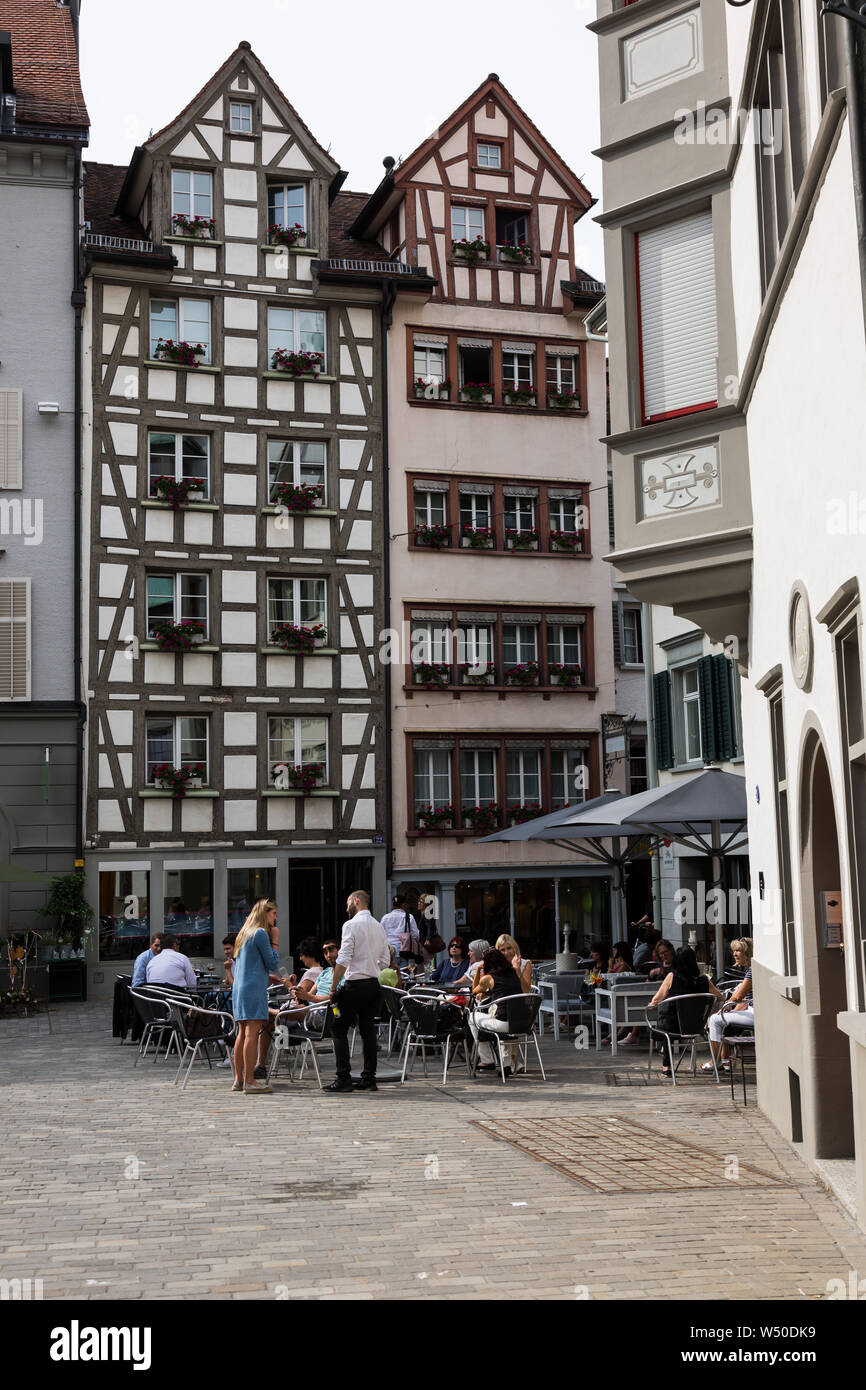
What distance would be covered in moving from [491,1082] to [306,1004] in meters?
2.18

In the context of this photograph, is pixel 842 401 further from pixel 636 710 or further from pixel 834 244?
pixel 636 710

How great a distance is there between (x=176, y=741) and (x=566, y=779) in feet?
28.1

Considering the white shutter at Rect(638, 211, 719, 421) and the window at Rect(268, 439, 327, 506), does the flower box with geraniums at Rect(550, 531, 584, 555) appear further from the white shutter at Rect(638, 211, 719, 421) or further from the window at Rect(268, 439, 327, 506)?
→ the white shutter at Rect(638, 211, 719, 421)

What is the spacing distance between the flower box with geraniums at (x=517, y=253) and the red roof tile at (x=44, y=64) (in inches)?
365

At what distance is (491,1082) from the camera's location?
13.8m

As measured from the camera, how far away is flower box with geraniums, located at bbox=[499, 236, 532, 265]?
33.1 meters

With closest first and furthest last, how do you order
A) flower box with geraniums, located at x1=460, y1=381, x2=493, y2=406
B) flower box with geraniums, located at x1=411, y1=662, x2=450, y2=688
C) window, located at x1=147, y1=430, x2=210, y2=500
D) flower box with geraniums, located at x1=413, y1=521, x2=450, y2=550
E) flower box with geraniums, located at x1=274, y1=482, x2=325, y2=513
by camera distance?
window, located at x1=147, y1=430, x2=210, y2=500
flower box with geraniums, located at x1=274, y1=482, x2=325, y2=513
flower box with geraniums, located at x1=411, y1=662, x2=450, y2=688
flower box with geraniums, located at x1=413, y1=521, x2=450, y2=550
flower box with geraniums, located at x1=460, y1=381, x2=493, y2=406

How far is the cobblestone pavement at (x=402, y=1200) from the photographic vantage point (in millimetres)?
6477

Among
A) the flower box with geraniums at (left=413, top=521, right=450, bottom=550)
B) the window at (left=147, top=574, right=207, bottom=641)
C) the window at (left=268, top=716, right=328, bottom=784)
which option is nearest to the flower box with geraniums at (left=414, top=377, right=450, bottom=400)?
the flower box with geraniums at (left=413, top=521, right=450, bottom=550)

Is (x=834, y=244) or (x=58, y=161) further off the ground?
(x=58, y=161)

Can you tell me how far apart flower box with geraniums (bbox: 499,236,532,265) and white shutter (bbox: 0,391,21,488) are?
37.5 feet

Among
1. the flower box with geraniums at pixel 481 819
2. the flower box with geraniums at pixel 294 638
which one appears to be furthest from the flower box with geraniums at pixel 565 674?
the flower box with geraniums at pixel 294 638

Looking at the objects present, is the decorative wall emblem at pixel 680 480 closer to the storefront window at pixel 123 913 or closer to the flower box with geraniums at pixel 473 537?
the storefront window at pixel 123 913

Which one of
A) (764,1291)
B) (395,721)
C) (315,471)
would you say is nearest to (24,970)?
(395,721)
